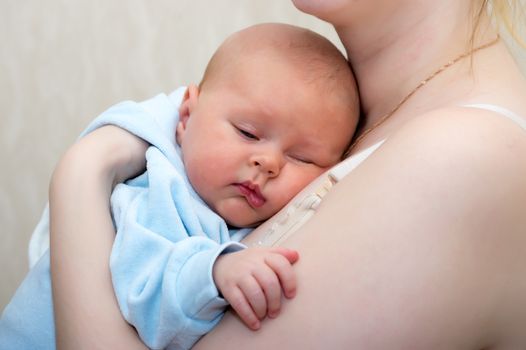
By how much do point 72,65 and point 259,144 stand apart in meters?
1.12

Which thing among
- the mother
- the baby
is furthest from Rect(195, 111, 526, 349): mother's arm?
the baby

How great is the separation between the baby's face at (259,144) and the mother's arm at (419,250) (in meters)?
0.27

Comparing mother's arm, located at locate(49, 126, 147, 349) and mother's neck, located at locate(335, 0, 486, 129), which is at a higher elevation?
mother's neck, located at locate(335, 0, 486, 129)

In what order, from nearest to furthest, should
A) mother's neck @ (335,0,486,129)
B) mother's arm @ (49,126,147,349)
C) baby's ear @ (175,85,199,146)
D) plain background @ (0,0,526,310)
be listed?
mother's arm @ (49,126,147,349)
mother's neck @ (335,0,486,129)
baby's ear @ (175,85,199,146)
plain background @ (0,0,526,310)

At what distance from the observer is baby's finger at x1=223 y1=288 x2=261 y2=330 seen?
771mm

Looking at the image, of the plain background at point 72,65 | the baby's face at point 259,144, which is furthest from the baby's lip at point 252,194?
the plain background at point 72,65

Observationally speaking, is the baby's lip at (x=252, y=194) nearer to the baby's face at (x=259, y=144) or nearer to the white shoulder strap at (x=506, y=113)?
the baby's face at (x=259, y=144)

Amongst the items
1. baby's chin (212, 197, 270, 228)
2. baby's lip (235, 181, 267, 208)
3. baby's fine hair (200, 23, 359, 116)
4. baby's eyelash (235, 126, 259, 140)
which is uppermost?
baby's fine hair (200, 23, 359, 116)

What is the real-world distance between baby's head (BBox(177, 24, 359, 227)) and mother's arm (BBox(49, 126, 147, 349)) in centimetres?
13

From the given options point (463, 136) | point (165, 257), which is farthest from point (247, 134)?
point (463, 136)

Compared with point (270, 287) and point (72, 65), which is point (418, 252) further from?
point (72, 65)

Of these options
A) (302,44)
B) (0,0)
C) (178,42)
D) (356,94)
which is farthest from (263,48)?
(0,0)

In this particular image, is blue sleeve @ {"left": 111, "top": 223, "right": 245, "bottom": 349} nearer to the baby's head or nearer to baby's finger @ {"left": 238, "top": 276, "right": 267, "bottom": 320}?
baby's finger @ {"left": 238, "top": 276, "right": 267, "bottom": 320}

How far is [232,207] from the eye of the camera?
1055mm
